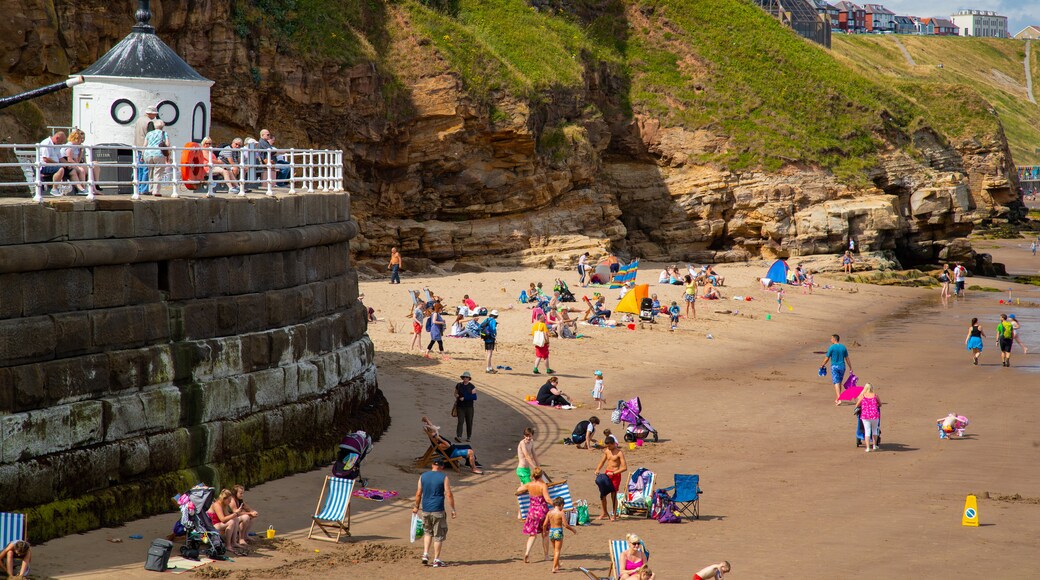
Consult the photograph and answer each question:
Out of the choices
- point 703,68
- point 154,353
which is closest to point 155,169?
point 154,353

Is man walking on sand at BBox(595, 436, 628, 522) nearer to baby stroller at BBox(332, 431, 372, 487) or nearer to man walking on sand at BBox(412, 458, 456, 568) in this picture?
man walking on sand at BBox(412, 458, 456, 568)

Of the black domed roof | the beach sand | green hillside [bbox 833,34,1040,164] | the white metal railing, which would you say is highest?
green hillside [bbox 833,34,1040,164]

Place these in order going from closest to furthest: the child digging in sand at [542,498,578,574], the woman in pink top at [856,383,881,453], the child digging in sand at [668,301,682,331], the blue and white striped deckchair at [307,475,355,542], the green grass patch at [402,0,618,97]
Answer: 1. the child digging in sand at [542,498,578,574]
2. the blue and white striped deckchair at [307,475,355,542]
3. the woman in pink top at [856,383,881,453]
4. the child digging in sand at [668,301,682,331]
5. the green grass patch at [402,0,618,97]

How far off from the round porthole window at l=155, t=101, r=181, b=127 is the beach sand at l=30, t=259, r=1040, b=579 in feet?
16.9

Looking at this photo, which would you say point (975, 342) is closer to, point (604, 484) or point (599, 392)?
point (599, 392)

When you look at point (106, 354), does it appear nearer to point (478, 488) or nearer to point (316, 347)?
point (316, 347)

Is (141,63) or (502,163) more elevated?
(141,63)

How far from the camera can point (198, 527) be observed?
11.7 m

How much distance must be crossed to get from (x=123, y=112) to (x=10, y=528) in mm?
6787

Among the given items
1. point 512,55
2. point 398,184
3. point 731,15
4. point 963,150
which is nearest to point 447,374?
point 398,184

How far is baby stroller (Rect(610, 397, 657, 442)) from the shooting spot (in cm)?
1834

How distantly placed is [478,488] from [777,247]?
2993 cm

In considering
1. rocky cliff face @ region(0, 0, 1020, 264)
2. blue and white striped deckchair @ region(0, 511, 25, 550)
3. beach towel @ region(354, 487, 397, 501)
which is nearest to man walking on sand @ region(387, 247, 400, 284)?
rocky cliff face @ region(0, 0, 1020, 264)

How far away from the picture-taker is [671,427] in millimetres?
19703
